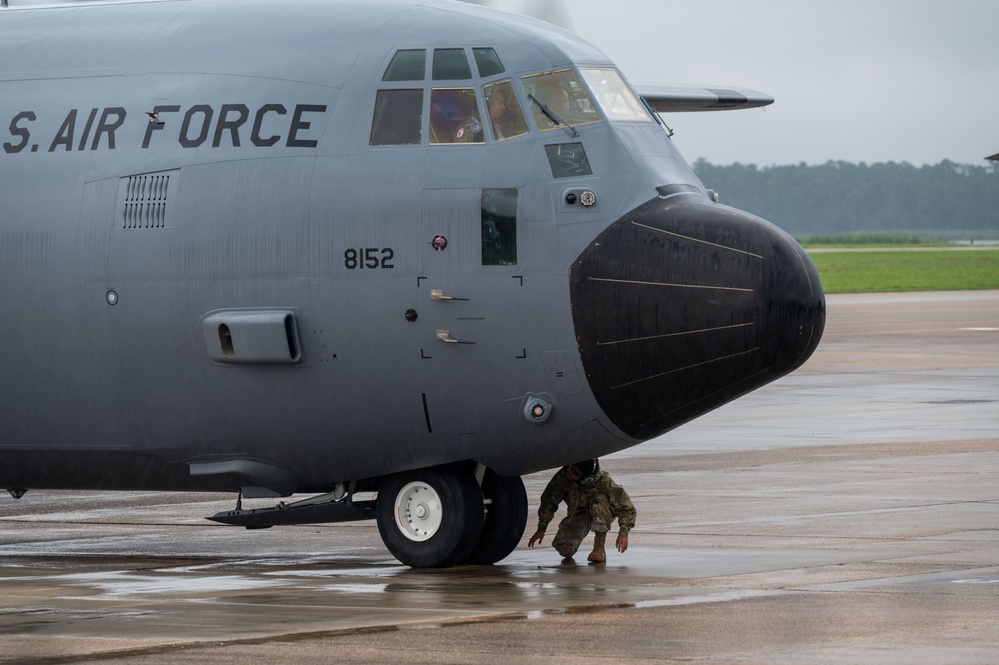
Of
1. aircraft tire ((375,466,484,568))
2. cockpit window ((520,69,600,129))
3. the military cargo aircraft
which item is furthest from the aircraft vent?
cockpit window ((520,69,600,129))

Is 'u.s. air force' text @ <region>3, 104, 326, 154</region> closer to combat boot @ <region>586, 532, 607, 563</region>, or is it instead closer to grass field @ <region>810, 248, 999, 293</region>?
combat boot @ <region>586, 532, 607, 563</region>

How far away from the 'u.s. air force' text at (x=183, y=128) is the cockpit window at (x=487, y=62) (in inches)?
51.6

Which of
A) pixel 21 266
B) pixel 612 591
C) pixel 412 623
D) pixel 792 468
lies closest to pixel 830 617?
pixel 612 591

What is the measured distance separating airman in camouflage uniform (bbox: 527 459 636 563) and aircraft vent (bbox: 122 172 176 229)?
3960 millimetres

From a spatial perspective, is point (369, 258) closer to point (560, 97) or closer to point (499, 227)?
point (499, 227)

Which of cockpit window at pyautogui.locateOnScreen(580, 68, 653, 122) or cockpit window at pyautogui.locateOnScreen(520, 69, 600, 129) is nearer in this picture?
cockpit window at pyautogui.locateOnScreen(520, 69, 600, 129)

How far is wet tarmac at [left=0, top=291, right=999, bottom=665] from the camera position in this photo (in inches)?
422

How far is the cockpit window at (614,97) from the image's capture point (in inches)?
558

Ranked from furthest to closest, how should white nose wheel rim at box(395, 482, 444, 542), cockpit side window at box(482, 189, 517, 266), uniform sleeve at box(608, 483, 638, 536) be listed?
uniform sleeve at box(608, 483, 638, 536), white nose wheel rim at box(395, 482, 444, 542), cockpit side window at box(482, 189, 517, 266)

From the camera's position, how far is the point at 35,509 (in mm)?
20469

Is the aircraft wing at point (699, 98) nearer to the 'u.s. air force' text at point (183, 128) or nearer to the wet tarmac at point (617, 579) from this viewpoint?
the wet tarmac at point (617, 579)

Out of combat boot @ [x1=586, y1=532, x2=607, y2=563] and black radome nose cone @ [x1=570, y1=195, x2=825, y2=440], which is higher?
black radome nose cone @ [x1=570, y1=195, x2=825, y2=440]

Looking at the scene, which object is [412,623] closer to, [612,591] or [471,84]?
[612,591]

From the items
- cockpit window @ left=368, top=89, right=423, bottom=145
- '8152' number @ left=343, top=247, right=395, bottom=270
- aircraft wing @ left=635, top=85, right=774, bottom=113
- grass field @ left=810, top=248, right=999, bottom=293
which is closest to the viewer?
'8152' number @ left=343, top=247, right=395, bottom=270
